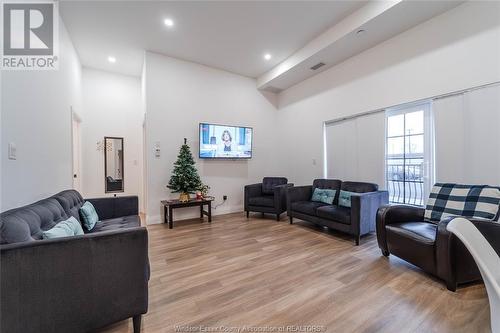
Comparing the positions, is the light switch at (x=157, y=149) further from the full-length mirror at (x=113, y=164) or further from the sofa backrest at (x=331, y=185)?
the sofa backrest at (x=331, y=185)

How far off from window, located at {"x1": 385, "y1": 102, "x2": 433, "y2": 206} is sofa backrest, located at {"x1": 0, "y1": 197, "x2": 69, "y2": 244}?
422 centimetres

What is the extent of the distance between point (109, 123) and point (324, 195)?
4906 mm

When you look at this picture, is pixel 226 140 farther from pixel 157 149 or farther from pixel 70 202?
pixel 70 202

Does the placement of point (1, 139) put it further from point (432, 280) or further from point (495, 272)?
point (432, 280)

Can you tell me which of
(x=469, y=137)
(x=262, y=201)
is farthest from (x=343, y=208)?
(x=469, y=137)

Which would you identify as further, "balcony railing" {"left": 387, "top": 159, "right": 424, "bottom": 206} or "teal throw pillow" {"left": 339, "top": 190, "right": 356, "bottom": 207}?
"teal throw pillow" {"left": 339, "top": 190, "right": 356, "bottom": 207}

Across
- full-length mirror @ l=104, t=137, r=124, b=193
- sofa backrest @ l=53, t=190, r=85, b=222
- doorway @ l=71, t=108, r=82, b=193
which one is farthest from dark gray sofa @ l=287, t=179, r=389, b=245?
doorway @ l=71, t=108, r=82, b=193

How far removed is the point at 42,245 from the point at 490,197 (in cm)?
357

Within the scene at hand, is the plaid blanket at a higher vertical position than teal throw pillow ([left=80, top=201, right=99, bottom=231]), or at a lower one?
higher

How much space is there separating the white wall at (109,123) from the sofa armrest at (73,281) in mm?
4173

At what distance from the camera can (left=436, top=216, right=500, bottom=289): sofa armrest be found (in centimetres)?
180

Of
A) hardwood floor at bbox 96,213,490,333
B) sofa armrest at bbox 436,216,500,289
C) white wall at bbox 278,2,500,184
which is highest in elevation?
white wall at bbox 278,2,500,184

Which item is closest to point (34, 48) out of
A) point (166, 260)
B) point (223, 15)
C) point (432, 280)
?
point (223, 15)

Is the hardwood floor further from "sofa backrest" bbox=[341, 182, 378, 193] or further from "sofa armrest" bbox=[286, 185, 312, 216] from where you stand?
"sofa armrest" bbox=[286, 185, 312, 216]
